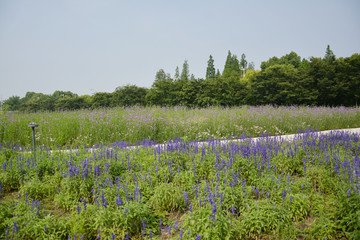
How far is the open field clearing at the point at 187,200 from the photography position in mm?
2686

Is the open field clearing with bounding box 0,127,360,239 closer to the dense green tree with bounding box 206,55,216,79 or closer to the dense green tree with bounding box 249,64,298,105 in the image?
the dense green tree with bounding box 249,64,298,105

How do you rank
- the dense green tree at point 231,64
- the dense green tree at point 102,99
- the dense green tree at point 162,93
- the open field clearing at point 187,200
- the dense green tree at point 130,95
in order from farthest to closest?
the dense green tree at point 231,64, the dense green tree at point 102,99, the dense green tree at point 130,95, the dense green tree at point 162,93, the open field clearing at point 187,200

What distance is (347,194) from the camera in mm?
2805

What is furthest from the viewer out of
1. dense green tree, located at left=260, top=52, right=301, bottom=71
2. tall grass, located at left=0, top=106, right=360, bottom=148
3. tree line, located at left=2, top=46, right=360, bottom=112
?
dense green tree, located at left=260, top=52, right=301, bottom=71

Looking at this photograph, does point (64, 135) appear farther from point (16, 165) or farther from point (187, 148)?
point (187, 148)

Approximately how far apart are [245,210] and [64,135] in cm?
730

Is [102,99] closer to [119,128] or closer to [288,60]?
[119,128]

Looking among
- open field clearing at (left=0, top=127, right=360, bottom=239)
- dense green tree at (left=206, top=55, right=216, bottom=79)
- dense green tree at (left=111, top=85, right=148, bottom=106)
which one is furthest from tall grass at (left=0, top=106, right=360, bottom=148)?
dense green tree at (left=206, top=55, right=216, bottom=79)

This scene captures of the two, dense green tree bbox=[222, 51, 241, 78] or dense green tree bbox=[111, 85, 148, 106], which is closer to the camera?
dense green tree bbox=[111, 85, 148, 106]

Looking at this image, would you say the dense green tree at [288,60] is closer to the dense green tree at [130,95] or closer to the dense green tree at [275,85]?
the dense green tree at [275,85]

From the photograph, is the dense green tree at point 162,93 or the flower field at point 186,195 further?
the dense green tree at point 162,93

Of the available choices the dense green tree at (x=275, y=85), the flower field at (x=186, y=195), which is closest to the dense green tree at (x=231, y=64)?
the dense green tree at (x=275, y=85)

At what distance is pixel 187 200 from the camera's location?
3180 millimetres

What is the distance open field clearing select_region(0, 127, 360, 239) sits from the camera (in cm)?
269
